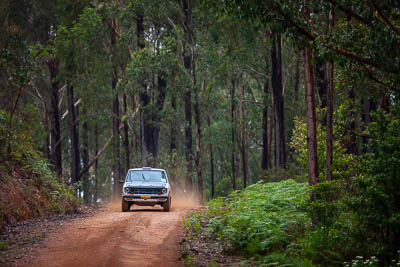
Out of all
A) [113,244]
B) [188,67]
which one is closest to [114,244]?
[113,244]

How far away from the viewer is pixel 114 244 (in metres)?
12.7

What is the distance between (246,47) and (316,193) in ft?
72.7

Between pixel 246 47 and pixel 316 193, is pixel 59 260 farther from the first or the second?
pixel 246 47

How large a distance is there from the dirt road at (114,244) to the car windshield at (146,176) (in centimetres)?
487

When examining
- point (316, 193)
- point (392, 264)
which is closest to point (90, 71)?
point (316, 193)

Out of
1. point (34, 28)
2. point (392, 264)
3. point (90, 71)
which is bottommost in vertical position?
point (392, 264)

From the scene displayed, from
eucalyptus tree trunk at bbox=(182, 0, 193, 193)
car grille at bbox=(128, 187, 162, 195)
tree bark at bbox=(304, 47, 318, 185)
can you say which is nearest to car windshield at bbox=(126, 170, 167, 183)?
car grille at bbox=(128, 187, 162, 195)

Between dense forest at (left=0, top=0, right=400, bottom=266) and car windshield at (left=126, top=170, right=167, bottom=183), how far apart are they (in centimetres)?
243

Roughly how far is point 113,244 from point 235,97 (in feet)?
103

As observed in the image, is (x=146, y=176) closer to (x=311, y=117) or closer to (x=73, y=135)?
(x=311, y=117)

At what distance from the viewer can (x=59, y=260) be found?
11.1m

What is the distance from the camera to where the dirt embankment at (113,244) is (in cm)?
1110

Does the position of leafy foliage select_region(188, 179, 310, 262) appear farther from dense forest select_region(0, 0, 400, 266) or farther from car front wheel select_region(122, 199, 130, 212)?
car front wheel select_region(122, 199, 130, 212)

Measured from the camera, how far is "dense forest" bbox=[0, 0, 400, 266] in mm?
12297
